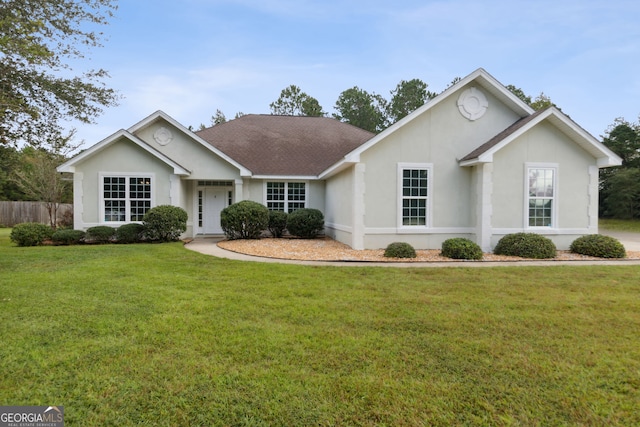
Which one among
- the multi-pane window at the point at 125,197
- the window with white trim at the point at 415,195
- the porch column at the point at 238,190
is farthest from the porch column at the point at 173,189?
the window with white trim at the point at 415,195

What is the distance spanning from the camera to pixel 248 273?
7.34 m

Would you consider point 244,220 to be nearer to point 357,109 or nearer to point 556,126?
point 556,126

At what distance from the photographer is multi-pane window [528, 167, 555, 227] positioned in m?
11.1

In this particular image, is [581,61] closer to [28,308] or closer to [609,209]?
[28,308]

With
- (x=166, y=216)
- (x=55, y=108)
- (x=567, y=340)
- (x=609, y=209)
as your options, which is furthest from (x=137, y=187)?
(x=609, y=209)

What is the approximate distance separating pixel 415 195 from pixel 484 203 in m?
2.13

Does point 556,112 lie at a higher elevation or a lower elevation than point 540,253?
higher

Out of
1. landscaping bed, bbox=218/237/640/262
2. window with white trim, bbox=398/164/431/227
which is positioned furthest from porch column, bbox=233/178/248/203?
window with white trim, bbox=398/164/431/227

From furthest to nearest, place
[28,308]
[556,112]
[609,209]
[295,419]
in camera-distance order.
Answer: [609,209] → [556,112] → [28,308] → [295,419]

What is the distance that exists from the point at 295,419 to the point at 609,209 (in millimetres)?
40413

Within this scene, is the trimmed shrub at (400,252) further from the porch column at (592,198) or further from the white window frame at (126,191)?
the white window frame at (126,191)

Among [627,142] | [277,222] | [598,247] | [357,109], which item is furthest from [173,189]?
[627,142]

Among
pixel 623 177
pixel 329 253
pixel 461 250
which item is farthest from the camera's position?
pixel 623 177

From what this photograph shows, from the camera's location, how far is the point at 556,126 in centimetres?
1098
